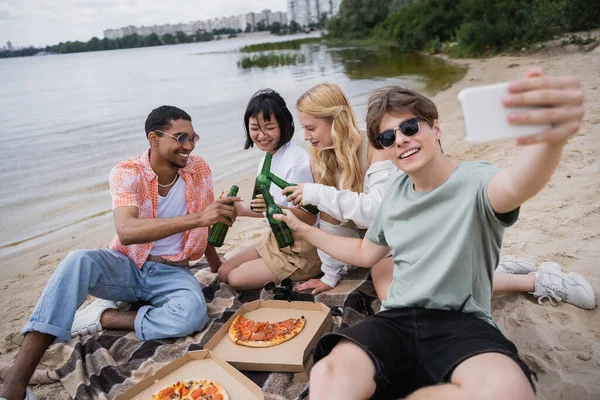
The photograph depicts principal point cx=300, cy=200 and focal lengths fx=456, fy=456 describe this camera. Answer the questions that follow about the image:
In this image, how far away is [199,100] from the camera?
20.6 meters

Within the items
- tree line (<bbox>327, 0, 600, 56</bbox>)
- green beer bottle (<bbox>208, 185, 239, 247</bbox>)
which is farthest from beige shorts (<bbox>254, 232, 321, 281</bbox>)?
tree line (<bbox>327, 0, 600, 56</bbox>)

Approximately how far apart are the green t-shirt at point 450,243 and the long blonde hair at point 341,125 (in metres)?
1.23

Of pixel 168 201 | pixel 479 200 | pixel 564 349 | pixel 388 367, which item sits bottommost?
pixel 564 349

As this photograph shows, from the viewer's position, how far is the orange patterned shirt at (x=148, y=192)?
3.74m

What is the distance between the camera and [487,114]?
1.30m

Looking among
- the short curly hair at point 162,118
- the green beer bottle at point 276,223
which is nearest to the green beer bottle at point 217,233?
the green beer bottle at point 276,223

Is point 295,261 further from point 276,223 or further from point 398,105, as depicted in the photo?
point 398,105

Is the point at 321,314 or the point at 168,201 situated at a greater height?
the point at 168,201

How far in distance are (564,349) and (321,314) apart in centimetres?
166

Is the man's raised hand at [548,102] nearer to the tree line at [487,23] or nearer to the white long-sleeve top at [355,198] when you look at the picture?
the white long-sleeve top at [355,198]

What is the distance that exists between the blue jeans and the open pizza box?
425 mm

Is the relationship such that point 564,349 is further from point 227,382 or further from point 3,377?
point 3,377

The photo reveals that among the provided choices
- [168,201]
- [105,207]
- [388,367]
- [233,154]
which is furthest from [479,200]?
[233,154]

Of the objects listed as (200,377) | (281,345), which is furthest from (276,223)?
(200,377)
